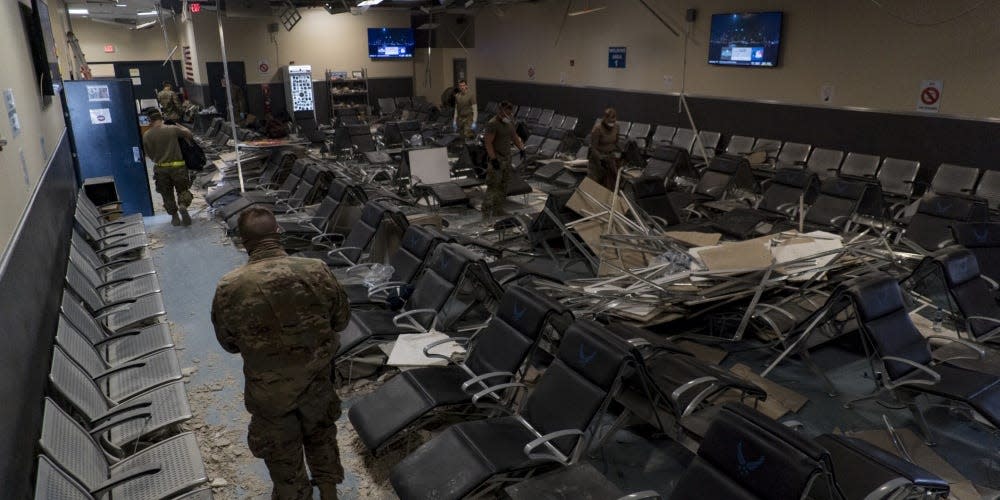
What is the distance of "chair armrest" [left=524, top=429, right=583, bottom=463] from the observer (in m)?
3.09

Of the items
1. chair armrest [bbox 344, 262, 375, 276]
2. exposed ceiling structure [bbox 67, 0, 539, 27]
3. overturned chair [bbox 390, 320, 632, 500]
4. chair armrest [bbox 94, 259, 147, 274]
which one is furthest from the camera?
exposed ceiling structure [bbox 67, 0, 539, 27]

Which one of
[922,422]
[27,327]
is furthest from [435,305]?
[922,422]

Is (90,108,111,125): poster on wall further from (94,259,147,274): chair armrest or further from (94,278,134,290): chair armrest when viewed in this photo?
(94,278,134,290): chair armrest

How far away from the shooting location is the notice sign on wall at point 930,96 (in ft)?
28.0

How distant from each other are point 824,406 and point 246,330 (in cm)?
379

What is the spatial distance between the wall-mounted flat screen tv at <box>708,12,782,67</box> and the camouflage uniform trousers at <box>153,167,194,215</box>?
29.9ft

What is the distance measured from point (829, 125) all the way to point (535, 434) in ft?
28.9

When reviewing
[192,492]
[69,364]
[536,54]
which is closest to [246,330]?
[192,492]

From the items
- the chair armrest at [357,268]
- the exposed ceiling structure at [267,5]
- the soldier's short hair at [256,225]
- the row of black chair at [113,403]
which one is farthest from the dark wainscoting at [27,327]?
the exposed ceiling structure at [267,5]

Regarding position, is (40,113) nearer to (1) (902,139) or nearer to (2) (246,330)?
(2) (246,330)

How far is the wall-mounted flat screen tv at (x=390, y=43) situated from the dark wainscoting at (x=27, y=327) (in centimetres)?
1619

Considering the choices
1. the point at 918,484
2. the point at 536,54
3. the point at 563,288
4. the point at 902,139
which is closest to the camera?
the point at 918,484

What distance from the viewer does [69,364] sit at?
3543 mm

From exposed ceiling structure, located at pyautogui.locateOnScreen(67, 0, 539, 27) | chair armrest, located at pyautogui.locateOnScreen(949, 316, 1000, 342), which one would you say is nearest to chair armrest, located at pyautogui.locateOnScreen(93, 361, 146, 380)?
chair armrest, located at pyautogui.locateOnScreen(949, 316, 1000, 342)
